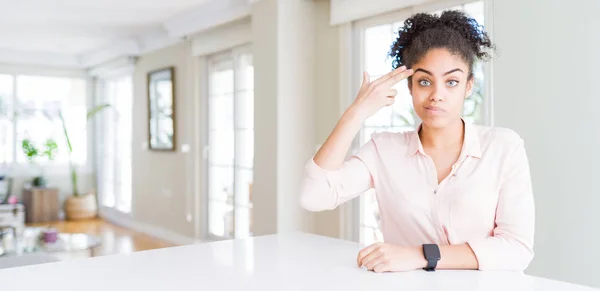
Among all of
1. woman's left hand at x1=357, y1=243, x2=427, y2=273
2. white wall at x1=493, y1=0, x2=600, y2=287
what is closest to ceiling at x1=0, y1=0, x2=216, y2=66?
white wall at x1=493, y1=0, x2=600, y2=287

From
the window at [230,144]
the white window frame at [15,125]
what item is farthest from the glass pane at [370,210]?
the white window frame at [15,125]

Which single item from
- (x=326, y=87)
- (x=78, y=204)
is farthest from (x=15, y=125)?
(x=326, y=87)

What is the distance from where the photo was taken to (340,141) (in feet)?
4.39

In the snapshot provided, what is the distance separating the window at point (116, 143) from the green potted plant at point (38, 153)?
68 cm

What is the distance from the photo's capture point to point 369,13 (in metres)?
3.75

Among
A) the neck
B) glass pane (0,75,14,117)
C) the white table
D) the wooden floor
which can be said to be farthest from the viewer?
glass pane (0,75,14,117)

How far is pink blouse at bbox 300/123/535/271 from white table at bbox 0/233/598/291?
0.13m

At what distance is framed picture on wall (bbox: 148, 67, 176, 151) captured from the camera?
620cm

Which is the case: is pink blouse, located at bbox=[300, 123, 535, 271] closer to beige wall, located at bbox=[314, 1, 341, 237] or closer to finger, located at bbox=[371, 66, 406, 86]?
finger, located at bbox=[371, 66, 406, 86]

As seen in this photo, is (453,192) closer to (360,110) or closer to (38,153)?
(360,110)

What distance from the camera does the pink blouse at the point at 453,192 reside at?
1244mm

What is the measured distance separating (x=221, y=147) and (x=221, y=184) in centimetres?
39

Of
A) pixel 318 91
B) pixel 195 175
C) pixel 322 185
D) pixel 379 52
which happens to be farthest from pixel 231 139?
pixel 322 185

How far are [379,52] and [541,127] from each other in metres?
1.43
